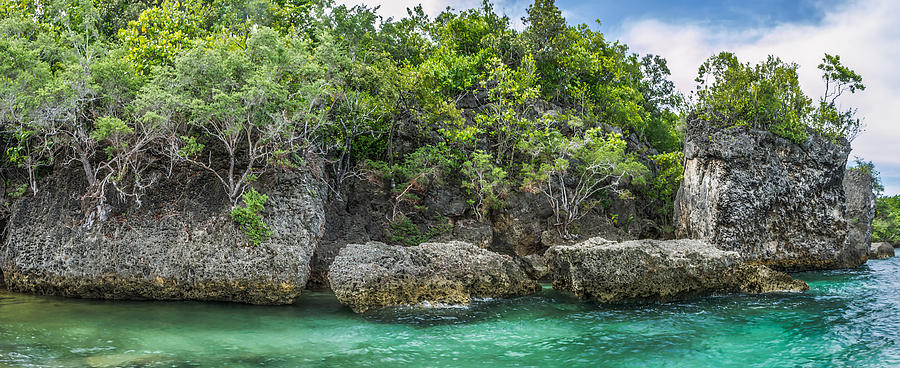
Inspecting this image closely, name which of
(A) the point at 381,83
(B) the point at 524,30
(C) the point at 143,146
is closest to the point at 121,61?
(C) the point at 143,146

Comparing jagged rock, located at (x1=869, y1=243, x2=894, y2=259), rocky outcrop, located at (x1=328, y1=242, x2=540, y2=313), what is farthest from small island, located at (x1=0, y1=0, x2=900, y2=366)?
jagged rock, located at (x1=869, y1=243, x2=894, y2=259)

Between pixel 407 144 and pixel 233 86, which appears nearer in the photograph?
pixel 233 86

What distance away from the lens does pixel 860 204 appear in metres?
31.1

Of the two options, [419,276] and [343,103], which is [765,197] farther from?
[343,103]

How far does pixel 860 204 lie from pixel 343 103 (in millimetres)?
31436

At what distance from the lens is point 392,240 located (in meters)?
19.8

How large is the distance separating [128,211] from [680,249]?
52.6 ft

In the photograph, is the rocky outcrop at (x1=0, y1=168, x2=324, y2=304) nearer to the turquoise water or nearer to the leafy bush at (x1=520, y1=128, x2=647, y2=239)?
the turquoise water

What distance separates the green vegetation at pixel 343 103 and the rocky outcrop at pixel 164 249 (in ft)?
1.89

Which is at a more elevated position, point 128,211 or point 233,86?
point 233,86

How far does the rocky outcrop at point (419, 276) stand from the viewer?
522 inches

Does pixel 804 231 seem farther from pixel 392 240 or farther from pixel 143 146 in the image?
pixel 143 146

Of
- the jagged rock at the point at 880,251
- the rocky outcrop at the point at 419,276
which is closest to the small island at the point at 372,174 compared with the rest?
the rocky outcrop at the point at 419,276

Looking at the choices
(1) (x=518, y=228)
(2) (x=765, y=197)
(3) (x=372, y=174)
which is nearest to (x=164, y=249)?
(3) (x=372, y=174)
